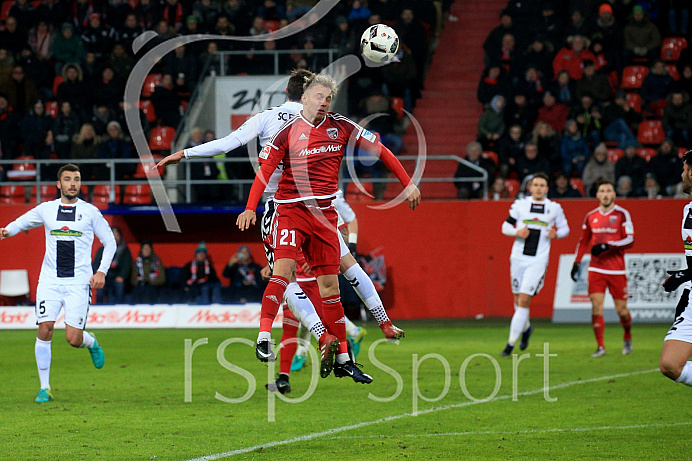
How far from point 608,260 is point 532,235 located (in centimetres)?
121

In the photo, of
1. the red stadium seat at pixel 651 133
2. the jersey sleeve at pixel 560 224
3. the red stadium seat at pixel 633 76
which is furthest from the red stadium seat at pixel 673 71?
the jersey sleeve at pixel 560 224

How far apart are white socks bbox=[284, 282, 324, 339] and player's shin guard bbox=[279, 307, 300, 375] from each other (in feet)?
3.15

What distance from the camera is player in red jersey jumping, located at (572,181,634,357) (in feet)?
46.6

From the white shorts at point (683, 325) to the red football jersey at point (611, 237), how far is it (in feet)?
23.4

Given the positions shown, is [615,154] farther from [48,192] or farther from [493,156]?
[48,192]

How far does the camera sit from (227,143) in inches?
328

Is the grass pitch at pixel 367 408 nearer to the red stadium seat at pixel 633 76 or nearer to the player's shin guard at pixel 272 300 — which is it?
the player's shin guard at pixel 272 300

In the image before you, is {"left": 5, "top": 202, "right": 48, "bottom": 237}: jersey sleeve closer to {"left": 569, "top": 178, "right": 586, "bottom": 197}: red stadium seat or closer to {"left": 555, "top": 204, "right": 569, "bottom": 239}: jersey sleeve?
{"left": 555, "top": 204, "right": 569, "bottom": 239}: jersey sleeve

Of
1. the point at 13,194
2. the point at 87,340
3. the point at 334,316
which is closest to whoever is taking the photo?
the point at 334,316

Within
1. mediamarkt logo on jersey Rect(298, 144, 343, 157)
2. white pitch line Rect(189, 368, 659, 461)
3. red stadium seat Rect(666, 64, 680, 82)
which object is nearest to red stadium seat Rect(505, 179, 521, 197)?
red stadium seat Rect(666, 64, 680, 82)

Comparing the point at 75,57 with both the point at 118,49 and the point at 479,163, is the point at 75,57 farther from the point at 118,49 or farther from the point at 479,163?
the point at 479,163

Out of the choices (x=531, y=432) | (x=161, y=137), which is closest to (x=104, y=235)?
(x=531, y=432)

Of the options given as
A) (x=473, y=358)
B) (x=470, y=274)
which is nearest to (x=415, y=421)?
(x=473, y=358)

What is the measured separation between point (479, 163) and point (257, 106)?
17.3 ft
